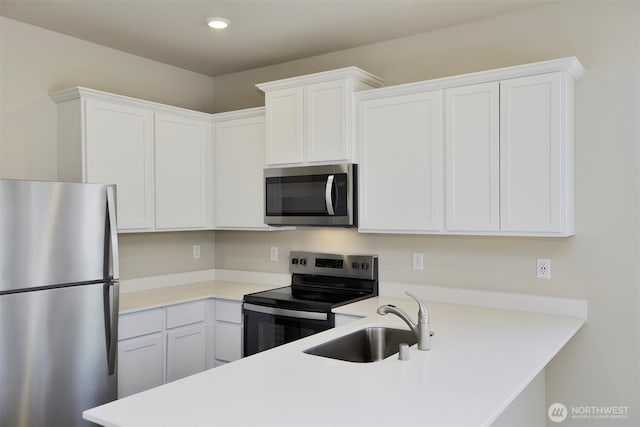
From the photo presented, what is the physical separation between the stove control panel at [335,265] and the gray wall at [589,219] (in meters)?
0.46

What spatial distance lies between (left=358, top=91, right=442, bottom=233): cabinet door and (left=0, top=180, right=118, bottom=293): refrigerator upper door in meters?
1.51

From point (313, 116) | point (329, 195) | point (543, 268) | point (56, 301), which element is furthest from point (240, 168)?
point (543, 268)

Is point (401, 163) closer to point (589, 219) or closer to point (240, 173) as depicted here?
point (589, 219)

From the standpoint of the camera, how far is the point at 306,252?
3855 mm

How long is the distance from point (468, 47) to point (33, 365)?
2984 millimetres

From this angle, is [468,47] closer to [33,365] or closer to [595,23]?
[595,23]

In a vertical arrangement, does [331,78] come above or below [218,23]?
below

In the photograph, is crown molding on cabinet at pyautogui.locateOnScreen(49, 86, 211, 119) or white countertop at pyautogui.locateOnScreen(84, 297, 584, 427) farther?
crown molding on cabinet at pyautogui.locateOnScreen(49, 86, 211, 119)

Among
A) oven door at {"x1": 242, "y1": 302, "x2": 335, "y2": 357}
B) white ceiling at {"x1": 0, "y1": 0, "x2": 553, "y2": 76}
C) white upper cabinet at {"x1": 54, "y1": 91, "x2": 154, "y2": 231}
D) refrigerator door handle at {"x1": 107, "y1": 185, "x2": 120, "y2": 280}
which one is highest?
white ceiling at {"x1": 0, "y1": 0, "x2": 553, "y2": 76}

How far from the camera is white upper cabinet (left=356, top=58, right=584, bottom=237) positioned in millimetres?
2592

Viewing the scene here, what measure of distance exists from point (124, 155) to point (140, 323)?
1.09m

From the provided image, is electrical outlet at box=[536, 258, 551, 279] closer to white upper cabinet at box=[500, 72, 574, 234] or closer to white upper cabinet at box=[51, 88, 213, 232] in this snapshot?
white upper cabinet at box=[500, 72, 574, 234]

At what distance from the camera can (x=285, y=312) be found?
10.5 ft

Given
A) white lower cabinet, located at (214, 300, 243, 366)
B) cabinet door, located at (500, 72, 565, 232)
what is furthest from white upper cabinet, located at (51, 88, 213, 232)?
cabinet door, located at (500, 72, 565, 232)
